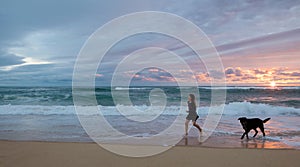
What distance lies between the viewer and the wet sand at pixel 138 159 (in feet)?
A: 12.7

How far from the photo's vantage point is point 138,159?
4.10 m

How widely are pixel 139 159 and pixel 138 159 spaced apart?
16mm

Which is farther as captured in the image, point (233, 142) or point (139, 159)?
point (233, 142)

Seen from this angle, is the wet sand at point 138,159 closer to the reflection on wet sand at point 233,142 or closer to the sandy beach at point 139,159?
the sandy beach at point 139,159

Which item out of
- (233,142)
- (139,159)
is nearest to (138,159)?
(139,159)

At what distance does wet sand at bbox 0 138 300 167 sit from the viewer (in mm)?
3861

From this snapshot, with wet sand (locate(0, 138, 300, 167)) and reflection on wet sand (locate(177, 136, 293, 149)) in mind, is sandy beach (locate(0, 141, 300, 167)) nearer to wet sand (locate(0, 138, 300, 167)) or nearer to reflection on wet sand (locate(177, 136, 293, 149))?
wet sand (locate(0, 138, 300, 167))

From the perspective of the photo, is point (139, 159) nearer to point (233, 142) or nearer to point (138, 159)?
point (138, 159)

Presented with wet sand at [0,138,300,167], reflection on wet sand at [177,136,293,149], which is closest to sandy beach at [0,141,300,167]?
wet sand at [0,138,300,167]

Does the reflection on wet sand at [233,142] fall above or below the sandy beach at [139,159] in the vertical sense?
above

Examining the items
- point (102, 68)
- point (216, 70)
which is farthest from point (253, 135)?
point (102, 68)

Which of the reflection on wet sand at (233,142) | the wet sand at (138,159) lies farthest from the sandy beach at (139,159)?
the reflection on wet sand at (233,142)

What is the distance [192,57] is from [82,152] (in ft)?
11.2

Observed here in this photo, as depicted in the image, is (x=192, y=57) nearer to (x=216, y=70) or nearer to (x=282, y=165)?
(x=216, y=70)
